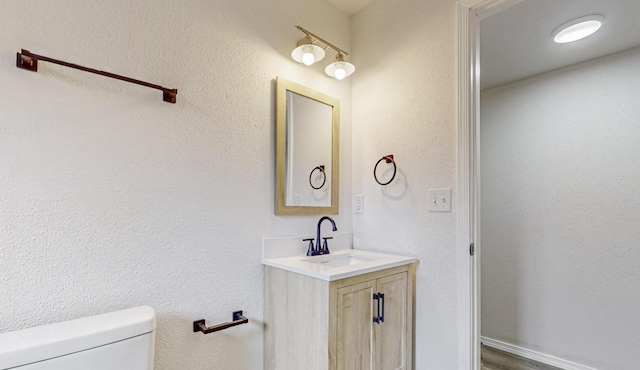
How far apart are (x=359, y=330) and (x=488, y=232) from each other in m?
1.86

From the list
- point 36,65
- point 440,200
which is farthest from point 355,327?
point 36,65

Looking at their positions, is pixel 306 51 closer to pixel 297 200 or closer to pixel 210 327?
pixel 297 200

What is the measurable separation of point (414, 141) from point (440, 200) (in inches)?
13.9

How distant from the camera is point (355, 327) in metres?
1.28

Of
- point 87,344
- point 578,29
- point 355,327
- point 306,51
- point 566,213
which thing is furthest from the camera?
point 566,213

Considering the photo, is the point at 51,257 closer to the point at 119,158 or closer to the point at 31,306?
the point at 31,306

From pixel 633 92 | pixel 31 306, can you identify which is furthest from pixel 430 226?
pixel 633 92

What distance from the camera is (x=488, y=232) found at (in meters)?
2.63

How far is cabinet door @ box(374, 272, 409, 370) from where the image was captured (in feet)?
4.60

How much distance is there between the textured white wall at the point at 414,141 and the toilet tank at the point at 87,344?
1.24m

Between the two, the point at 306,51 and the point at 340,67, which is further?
the point at 340,67

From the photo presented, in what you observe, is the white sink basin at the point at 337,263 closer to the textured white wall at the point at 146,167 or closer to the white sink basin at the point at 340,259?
the white sink basin at the point at 340,259

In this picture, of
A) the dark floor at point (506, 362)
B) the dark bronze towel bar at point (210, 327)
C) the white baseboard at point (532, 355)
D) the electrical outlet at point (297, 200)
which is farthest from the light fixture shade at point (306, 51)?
the white baseboard at point (532, 355)

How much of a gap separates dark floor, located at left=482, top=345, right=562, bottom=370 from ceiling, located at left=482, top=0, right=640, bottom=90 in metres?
2.21
